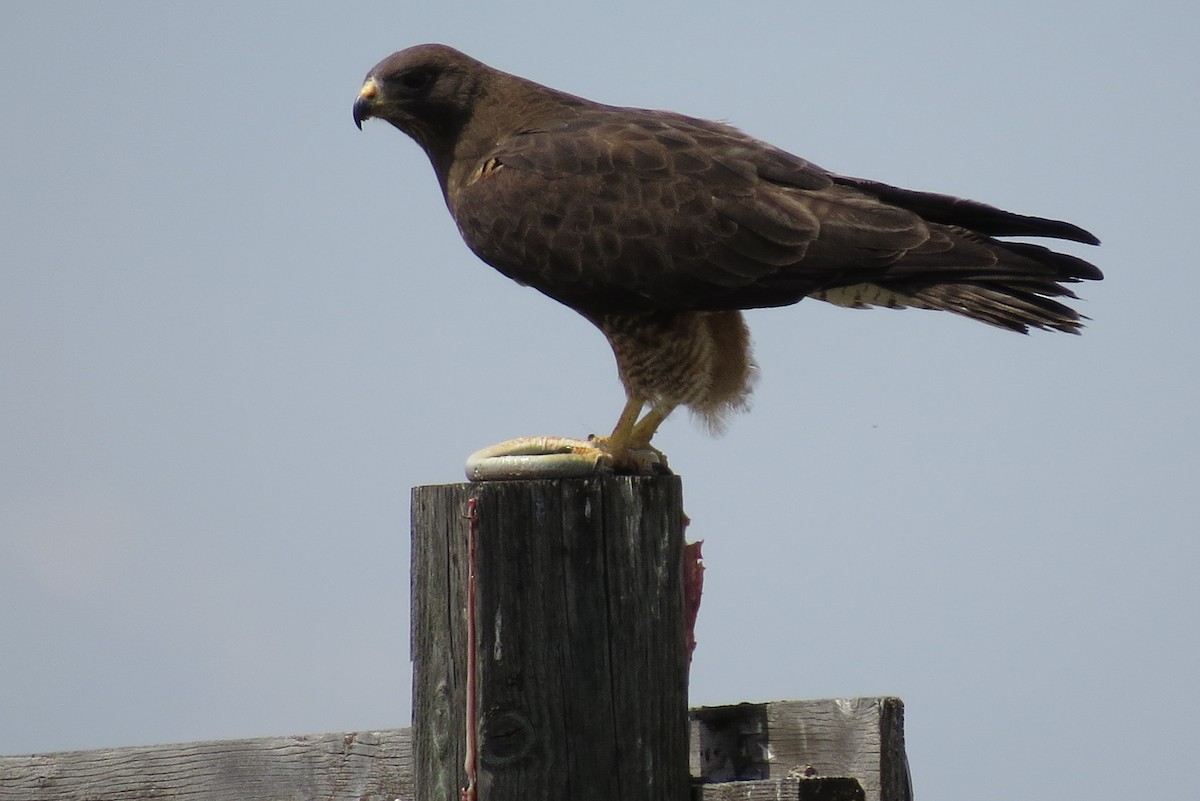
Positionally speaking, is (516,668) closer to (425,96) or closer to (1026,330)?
(1026,330)

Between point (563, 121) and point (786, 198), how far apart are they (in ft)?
3.49

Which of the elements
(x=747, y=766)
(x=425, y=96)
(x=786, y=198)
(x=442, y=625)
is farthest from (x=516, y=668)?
(x=425, y=96)

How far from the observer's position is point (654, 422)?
17.4 ft

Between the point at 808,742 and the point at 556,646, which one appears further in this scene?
the point at 808,742

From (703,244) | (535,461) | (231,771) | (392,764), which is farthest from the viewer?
(703,244)

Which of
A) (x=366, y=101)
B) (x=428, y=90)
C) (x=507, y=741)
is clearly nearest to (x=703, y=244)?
(x=428, y=90)

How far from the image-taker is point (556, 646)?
2.97 m

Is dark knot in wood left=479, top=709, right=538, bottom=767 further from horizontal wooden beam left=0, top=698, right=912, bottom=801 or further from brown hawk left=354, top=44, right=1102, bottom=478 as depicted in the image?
brown hawk left=354, top=44, right=1102, bottom=478

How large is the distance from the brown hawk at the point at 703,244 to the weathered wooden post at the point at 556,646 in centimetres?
189

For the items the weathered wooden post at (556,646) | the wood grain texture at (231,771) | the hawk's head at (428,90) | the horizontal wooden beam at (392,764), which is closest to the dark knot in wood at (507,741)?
the weathered wooden post at (556,646)

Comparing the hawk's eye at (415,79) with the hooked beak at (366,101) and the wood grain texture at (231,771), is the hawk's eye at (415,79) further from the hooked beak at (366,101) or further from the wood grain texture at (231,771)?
the wood grain texture at (231,771)

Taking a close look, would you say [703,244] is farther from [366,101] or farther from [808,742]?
[808,742]

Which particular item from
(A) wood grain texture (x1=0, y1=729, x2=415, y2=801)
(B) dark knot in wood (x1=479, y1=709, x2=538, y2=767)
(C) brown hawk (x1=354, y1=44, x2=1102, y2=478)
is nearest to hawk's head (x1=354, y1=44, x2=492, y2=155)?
(C) brown hawk (x1=354, y1=44, x2=1102, y2=478)

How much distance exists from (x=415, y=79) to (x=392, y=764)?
3430mm
